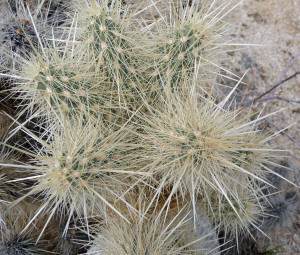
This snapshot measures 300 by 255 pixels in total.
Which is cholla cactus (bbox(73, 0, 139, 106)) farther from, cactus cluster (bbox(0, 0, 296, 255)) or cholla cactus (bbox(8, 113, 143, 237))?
cholla cactus (bbox(8, 113, 143, 237))

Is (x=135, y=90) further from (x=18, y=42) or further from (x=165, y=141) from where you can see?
(x=18, y=42)

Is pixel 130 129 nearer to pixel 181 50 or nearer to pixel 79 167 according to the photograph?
pixel 79 167

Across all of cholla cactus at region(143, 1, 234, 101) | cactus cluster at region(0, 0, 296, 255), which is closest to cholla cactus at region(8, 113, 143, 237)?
cactus cluster at region(0, 0, 296, 255)

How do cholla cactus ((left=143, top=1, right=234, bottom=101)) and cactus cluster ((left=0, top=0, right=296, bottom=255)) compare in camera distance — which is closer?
cactus cluster ((left=0, top=0, right=296, bottom=255))

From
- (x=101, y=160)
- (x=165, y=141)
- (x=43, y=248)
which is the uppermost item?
(x=165, y=141)

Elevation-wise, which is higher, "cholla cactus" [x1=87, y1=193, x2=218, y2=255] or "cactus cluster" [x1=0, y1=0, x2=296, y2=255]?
"cactus cluster" [x1=0, y1=0, x2=296, y2=255]

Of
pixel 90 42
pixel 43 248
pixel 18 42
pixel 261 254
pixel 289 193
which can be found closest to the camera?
pixel 90 42

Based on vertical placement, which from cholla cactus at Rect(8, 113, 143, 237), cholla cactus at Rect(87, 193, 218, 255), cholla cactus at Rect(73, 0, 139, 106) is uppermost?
cholla cactus at Rect(73, 0, 139, 106)

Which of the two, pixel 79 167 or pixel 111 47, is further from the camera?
pixel 111 47

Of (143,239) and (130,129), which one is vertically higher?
(130,129)

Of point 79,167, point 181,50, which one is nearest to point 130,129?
point 79,167

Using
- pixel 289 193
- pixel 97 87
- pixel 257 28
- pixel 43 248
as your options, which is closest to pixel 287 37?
pixel 257 28
